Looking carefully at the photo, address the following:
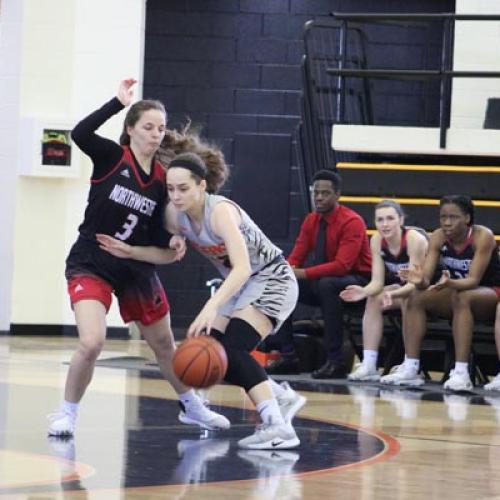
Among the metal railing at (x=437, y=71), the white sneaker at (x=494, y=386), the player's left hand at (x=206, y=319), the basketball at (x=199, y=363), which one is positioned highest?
the metal railing at (x=437, y=71)

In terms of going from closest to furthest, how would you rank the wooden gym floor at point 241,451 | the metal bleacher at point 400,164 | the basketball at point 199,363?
the wooden gym floor at point 241,451, the basketball at point 199,363, the metal bleacher at point 400,164

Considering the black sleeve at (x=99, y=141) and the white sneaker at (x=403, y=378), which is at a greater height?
the black sleeve at (x=99, y=141)

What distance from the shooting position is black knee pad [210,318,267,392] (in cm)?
641

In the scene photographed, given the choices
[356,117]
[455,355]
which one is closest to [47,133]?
[356,117]

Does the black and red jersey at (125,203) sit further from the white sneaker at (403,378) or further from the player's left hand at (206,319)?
the white sneaker at (403,378)

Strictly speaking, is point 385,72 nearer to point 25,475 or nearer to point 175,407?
point 175,407

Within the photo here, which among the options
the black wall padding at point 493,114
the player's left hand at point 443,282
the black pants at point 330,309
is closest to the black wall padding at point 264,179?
the black wall padding at point 493,114

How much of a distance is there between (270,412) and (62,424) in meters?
1.01

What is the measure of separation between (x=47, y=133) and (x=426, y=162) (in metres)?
3.68

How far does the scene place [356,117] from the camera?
14.1 meters

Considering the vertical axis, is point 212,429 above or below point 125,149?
below

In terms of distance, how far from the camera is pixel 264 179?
47.5 feet

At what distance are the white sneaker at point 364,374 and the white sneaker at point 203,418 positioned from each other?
318cm

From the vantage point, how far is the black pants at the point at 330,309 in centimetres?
1038
